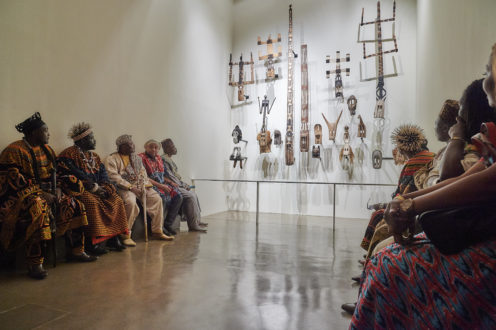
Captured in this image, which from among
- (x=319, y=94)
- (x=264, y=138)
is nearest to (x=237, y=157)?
(x=264, y=138)

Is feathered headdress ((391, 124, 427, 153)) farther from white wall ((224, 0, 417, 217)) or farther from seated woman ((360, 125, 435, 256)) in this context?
white wall ((224, 0, 417, 217))

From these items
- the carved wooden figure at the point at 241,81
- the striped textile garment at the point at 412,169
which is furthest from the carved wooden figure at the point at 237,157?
the striped textile garment at the point at 412,169

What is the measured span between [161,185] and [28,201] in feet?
5.85

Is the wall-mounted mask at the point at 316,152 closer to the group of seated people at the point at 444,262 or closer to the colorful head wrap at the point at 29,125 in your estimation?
the colorful head wrap at the point at 29,125

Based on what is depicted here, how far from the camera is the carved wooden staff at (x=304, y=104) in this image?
607 cm

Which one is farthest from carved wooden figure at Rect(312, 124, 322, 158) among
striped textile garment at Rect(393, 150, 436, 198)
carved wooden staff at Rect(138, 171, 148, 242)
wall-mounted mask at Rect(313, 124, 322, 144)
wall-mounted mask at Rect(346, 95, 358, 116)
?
striped textile garment at Rect(393, 150, 436, 198)

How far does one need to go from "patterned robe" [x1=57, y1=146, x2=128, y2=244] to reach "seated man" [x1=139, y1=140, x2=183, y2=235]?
0.79 m

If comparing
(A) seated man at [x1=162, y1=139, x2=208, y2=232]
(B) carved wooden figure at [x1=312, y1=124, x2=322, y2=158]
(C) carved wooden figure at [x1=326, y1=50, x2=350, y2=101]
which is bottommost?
(A) seated man at [x1=162, y1=139, x2=208, y2=232]

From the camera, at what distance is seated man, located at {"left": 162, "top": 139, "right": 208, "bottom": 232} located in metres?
4.35

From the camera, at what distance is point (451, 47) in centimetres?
329

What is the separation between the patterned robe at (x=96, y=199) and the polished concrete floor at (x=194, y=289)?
10.1 inches

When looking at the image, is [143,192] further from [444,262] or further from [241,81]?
[241,81]

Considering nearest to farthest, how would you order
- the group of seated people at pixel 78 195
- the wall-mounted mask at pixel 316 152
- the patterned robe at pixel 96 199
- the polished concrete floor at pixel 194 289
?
1. the polished concrete floor at pixel 194 289
2. the group of seated people at pixel 78 195
3. the patterned robe at pixel 96 199
4. the wall-mounted mask at pixel 316 152

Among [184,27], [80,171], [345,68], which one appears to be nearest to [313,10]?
[345,68]
